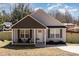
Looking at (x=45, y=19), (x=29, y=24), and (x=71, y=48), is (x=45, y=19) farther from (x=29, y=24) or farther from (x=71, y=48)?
(x=71, y=48)

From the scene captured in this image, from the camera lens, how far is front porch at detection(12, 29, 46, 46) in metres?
17.6

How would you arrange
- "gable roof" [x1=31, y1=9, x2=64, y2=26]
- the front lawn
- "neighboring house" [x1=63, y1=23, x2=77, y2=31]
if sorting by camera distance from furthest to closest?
1. "gable roof" [x1=31, y1=9, x2=64, y2=26]
2. "neighboring house" [x1=63, y1=23, x2=77, y2=31]
3. the front lawn

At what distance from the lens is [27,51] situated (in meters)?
15.0

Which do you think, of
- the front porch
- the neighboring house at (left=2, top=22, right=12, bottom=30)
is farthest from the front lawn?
the front porch

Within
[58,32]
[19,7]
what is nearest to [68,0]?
[19,7]

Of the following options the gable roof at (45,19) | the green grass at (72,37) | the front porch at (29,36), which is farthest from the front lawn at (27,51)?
the gable roof at (45,19)

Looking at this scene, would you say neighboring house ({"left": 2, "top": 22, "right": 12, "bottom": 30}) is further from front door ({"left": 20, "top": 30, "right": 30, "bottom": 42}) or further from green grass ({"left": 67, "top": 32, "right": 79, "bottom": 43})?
green grass ({"left": 67, "top": 32, "right": 79, "bottom": 43})

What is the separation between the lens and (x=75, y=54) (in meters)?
14.2

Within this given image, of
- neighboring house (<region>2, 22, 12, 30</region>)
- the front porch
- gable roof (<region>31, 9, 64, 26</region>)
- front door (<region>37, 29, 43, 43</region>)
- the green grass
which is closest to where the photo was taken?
neighboring house (<region>2, 22, 12, 30</region>)

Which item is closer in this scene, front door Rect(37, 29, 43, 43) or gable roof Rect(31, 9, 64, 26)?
gable roof Rect(31, 9, 64, 26)

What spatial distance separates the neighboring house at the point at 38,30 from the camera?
57.7 feet

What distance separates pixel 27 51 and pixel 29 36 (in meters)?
3.28

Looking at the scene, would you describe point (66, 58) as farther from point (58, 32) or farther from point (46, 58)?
point (58, 32)

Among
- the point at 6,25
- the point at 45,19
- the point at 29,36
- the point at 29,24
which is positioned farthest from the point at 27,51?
the point at 45,19
